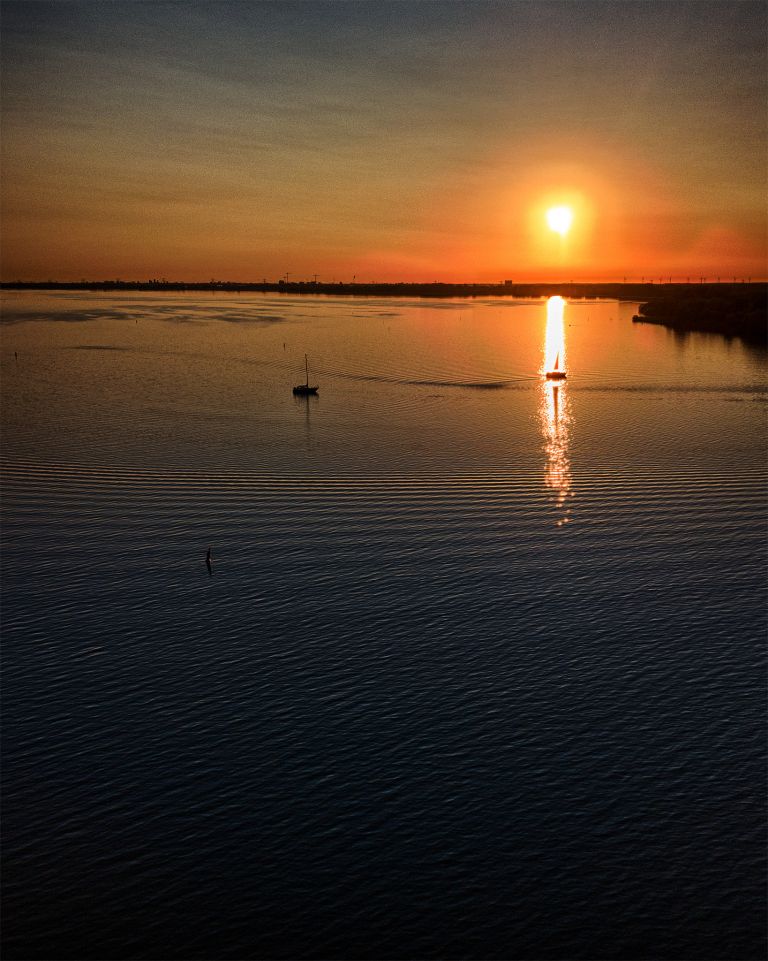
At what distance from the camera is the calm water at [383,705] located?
74.4ft

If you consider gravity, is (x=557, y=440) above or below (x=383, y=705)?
above

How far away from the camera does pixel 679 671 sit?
114 ft

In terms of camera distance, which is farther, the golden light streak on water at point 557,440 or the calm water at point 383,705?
the golden light streak on water at point 557,440

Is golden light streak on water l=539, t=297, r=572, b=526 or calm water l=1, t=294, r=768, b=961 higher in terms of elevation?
golden light streak on water l=539, t=297, r=572, b=526

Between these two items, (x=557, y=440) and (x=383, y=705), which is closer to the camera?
(x=383, y=705)

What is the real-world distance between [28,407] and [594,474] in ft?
201

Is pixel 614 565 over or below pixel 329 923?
over

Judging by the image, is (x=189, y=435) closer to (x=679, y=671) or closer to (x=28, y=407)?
(x=28, y=407)

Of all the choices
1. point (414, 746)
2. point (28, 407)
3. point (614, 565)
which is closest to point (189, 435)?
point (28, 407)

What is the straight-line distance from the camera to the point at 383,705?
32.0m

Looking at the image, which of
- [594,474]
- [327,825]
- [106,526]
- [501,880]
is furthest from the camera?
[594,474]

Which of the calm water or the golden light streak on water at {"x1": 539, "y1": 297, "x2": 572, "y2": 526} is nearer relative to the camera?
the calm water

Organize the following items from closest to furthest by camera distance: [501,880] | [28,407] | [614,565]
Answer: [501,880], [614,565], [28,407]

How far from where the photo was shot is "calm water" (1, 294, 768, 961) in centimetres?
2267
